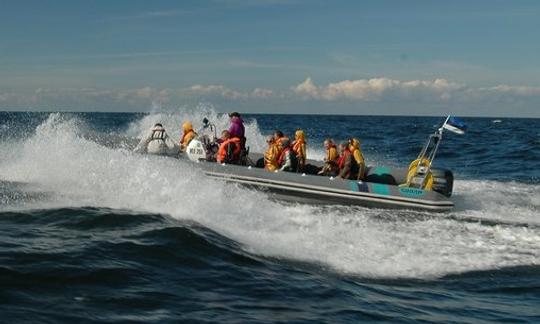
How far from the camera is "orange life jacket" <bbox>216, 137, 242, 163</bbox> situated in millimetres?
12570

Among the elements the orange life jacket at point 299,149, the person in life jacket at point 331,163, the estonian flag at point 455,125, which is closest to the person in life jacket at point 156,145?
the orange life jacket at point 299,149

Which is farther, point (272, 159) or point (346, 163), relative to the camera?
point (272, 159)

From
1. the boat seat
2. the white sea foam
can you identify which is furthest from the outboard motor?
the boat seat

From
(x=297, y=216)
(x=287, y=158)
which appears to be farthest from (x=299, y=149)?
(x=297, y=216)

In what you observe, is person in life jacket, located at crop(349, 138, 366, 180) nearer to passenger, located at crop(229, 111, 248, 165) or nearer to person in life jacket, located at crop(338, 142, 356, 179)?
person in life jacket, located at crop(338, 142, 356, 179)

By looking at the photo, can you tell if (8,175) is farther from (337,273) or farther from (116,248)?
(337,273)

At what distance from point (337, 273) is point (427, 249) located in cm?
200

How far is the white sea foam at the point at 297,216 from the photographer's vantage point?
789 centimetres

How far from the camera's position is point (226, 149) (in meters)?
12.6

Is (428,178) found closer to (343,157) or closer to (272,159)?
(343,157)

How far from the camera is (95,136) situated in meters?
15.0

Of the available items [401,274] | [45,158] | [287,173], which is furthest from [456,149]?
[401,274]

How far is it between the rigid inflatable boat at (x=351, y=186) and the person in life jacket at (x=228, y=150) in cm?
43

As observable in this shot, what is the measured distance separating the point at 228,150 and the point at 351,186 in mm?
2818
